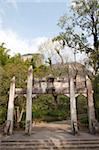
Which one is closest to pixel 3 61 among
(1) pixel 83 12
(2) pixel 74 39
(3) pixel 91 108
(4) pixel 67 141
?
(2) pixel 74 39

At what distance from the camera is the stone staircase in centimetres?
935

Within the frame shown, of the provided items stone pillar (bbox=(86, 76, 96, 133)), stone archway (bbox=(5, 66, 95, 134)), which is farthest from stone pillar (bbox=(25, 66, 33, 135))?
stone pillar (bbox=(86, 76, 96, 133))

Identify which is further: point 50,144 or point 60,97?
point 60,97

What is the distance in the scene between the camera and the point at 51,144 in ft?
31.5

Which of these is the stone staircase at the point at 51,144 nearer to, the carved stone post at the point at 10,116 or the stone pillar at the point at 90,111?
the carved stone post at the point at 10,116

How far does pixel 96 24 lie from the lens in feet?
59.2

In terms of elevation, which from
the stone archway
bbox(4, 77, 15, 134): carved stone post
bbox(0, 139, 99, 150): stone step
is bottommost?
bbox(0, 139, 99, 150): stone step

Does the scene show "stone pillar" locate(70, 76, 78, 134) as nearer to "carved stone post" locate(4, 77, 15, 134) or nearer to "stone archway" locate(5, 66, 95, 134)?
"stone archway" locate(5, 66, 95, 134)

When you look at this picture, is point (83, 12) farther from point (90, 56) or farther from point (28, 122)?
point (28, 122)

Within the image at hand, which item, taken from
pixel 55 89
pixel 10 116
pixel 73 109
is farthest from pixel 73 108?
pixel 10 116

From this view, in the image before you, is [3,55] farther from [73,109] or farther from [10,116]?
[73,109]

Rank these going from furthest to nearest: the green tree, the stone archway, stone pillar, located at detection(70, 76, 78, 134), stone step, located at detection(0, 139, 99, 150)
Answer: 1. the green tree
2. the stone archway
3. stone pillar, located at detection(70, 76, 78, 134)
4. stone step, located at detection(0, 139, 99, 150)

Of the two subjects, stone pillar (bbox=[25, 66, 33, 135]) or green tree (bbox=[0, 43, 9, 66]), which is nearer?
stone pillar (bbox=[25, 66, 33, 135])

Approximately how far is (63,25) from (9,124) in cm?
1063
